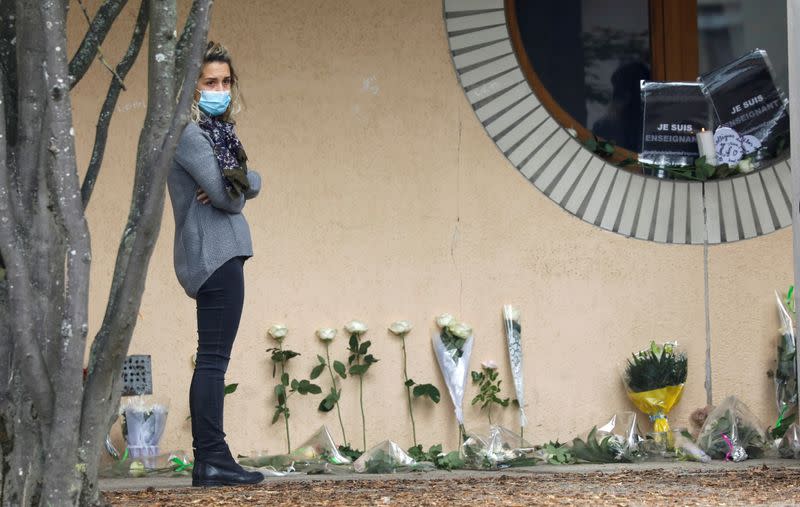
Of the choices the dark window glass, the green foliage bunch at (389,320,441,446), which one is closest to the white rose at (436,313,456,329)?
the green foliage bunch at (389,320,441,446)

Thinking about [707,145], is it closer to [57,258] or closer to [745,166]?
[745,166]

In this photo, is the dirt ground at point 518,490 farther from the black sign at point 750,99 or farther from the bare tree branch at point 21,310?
the black sign at point 750,99

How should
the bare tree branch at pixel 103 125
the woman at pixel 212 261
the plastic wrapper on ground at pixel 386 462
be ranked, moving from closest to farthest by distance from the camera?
1. the bare tree branch at pixel 103 125
2. the woman at pixel 212 261
3. the plastic wrapper on ground at pixel 386 462

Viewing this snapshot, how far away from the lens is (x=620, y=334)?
5887 millimetres

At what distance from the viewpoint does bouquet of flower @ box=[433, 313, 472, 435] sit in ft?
18.7

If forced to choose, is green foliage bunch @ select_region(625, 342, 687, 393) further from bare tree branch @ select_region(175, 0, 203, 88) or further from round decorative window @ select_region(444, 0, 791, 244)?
bare tree branch @ select_region(175, 0, 203, 88)

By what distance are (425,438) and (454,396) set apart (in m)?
0.22

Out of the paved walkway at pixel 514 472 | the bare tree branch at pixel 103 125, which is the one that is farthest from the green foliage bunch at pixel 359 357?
the bare tree branch at pixel 103 125

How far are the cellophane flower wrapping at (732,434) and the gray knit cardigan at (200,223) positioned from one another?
2238mm

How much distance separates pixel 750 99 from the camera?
6094mm

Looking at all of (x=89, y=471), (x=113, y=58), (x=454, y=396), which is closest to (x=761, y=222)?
(x=454, y=396)

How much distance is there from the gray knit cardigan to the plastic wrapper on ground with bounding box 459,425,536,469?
58.2 inches

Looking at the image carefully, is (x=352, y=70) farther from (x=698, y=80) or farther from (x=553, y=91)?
(x=698, y=80)

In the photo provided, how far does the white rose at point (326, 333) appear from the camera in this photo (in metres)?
5.61
